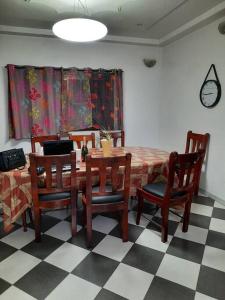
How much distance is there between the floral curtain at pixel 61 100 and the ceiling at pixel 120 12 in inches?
26.6

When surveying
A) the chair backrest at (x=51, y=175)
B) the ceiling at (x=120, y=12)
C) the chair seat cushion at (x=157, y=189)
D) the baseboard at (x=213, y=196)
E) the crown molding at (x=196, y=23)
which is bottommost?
the baseboard at (x=213, y=196)

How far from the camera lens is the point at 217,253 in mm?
1940

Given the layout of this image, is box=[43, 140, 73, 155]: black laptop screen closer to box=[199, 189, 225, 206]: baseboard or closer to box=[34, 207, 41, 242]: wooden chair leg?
box=[34, 207, 41, 242]: wooden chair leg

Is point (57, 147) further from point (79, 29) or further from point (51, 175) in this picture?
point (79, 29)

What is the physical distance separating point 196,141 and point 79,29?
2082 mm

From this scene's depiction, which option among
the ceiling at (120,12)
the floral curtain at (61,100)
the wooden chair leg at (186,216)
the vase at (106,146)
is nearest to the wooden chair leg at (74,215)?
the vase at (106,146)

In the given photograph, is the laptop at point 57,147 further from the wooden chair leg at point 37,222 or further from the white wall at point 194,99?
the white wall at point 194,99

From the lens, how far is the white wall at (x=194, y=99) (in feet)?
9.36

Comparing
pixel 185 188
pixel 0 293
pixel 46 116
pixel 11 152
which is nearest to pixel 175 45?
pixel 46 116

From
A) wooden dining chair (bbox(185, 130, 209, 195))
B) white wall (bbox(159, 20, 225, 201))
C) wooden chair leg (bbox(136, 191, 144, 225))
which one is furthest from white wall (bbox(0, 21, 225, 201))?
wooden chair leg (bbox(136, 191, 144, 225))

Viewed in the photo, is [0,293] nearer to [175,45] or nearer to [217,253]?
[217,253]

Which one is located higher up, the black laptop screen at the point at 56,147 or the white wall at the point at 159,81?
the white wall at the point at 159,81

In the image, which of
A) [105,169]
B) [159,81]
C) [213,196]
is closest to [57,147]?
[105,169]

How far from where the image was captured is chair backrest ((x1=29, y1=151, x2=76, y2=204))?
1.80m
